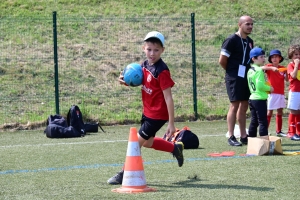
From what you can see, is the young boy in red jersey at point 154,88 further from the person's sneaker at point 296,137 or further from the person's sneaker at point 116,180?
the person's sneaker at point 296,137

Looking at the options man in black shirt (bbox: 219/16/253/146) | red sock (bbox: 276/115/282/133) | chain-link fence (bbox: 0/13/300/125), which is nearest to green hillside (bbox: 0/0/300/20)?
chain-link fence (bbox: 0/13/300/125)

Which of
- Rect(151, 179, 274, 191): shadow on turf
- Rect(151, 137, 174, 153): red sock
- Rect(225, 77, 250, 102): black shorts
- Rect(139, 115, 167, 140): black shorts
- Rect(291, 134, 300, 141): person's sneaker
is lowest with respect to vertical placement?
Rect(151, 179, 274, 191): shadow on turf

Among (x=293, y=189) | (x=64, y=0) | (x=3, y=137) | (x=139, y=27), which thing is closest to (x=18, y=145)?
(x=3, y=137)

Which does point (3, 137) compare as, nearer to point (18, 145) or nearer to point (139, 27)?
point (18, 145)

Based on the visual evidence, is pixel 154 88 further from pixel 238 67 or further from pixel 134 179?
pixel 238 67

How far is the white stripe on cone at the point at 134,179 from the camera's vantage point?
6789 millimetres

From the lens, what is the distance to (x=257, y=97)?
33.7 ft

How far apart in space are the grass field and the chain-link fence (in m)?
3.73

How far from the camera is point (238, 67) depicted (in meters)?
10.7

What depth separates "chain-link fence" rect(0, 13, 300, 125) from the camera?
1570cm

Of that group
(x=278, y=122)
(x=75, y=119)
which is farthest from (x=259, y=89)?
(x=75, y=119)

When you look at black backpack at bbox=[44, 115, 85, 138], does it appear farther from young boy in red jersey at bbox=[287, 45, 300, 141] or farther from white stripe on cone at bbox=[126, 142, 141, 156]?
white stripe on cone at bbox=[126, 142, 141, 156]

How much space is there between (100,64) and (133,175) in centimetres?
1136

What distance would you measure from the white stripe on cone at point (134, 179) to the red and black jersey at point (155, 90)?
96 cm
